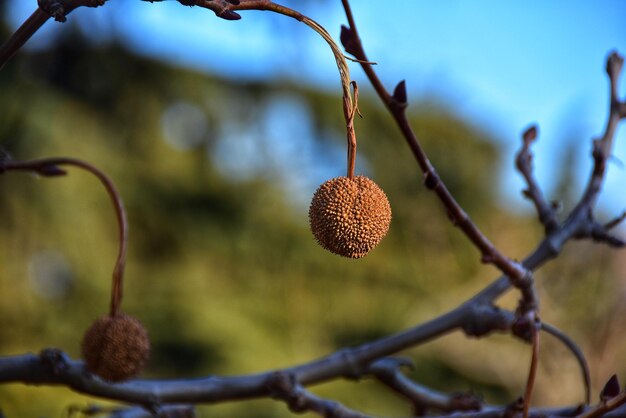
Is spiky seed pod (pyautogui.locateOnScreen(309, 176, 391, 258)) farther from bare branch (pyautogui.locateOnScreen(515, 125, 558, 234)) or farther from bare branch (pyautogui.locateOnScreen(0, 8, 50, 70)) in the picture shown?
bare branch (pyautogui.locateOnScreen(515, 125, 558, 234))

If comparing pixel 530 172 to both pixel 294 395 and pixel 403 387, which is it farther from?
pixel 294 395

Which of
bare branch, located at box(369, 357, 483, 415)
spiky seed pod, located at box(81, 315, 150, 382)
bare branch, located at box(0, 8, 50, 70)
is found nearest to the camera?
bare branch, located at box(0, 8, 50, 70)

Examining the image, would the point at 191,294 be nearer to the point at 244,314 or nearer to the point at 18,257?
the point at 244,314

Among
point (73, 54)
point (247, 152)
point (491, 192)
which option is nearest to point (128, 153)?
point (247, 152)

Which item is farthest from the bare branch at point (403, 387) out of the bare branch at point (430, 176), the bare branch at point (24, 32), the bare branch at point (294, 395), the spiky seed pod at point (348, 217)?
the bare branch at point (24, 32)

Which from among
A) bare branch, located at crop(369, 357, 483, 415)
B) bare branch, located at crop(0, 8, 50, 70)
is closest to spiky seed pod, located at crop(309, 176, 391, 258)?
bare branch, located at crop(0, 8, 50, 70)

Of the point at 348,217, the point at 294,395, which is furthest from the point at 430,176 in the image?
the point at 294,395
